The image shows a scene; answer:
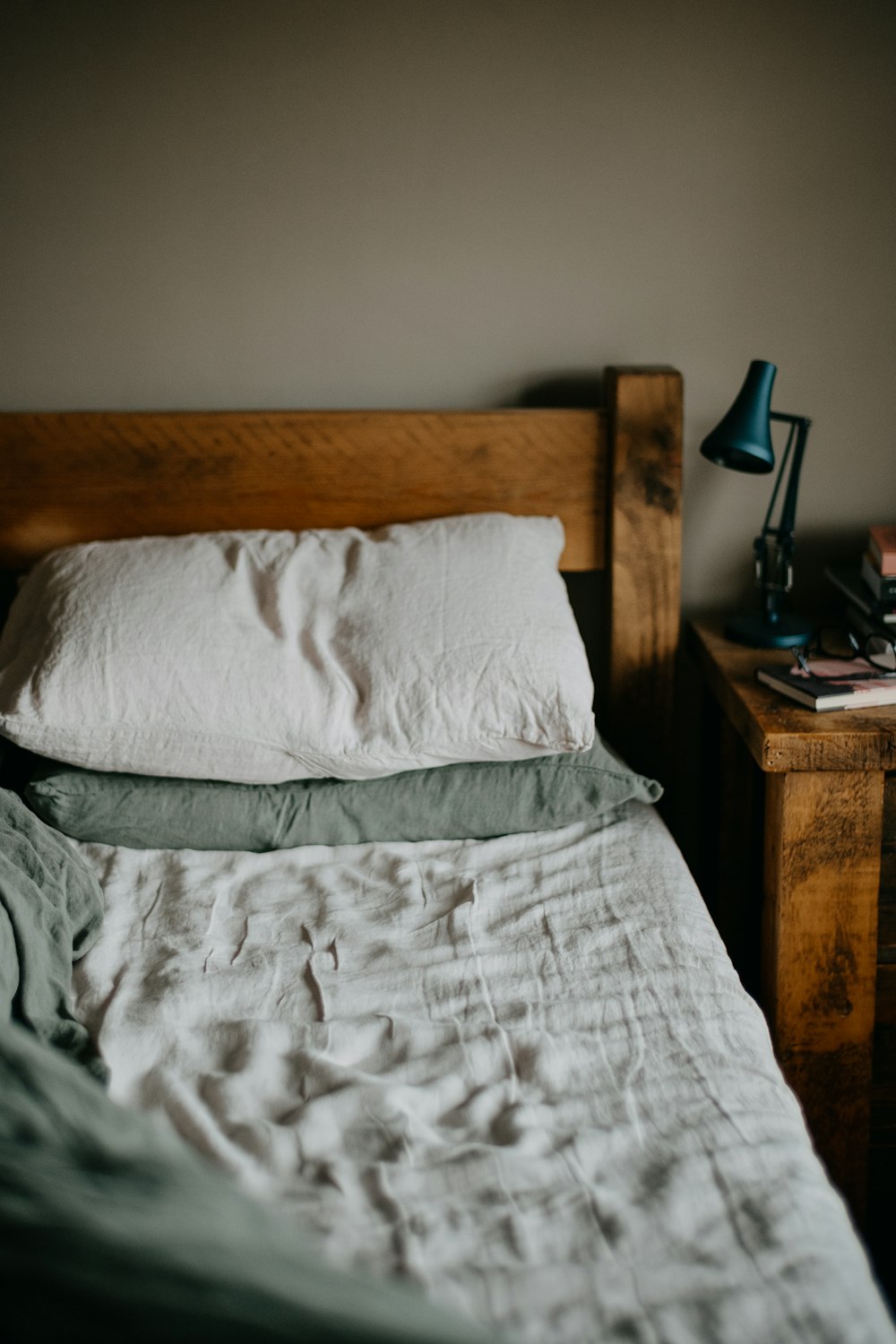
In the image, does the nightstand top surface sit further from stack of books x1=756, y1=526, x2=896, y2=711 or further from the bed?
the bed

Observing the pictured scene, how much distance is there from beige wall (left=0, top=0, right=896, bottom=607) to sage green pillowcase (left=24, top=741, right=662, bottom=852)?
65cm

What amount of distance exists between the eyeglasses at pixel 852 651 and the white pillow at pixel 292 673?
335mm

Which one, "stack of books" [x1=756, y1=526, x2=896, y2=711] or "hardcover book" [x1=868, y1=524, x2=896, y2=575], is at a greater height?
"hardcover book" [x1=868, y1=524, x2=896, y2=575]

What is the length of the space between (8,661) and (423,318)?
80 centimetres

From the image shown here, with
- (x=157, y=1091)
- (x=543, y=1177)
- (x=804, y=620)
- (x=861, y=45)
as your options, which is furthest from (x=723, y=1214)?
(x=861, y=45)

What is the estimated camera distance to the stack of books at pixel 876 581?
5.11 ft

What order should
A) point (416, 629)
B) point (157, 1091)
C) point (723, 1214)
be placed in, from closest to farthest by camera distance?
point (723, 1214), point (157, 1091), point (416, 629)

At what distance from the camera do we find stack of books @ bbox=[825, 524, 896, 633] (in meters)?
1.56

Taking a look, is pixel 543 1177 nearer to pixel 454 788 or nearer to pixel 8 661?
pixel 454 788

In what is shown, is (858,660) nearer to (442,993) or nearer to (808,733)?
(808,733)

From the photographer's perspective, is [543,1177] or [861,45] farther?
[861,45]

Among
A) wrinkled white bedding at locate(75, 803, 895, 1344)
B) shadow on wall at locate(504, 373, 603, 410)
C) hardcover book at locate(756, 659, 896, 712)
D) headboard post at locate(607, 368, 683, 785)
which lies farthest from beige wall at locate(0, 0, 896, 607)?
wrinkled white bedding at locate(75, 803, 895, 1344)

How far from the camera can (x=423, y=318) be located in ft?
5.65

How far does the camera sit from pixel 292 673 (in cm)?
138
